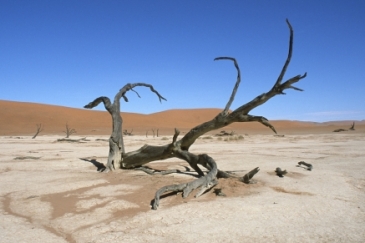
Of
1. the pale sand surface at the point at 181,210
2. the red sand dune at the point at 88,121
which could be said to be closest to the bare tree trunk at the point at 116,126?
the pale sand surface at the point at 181,210

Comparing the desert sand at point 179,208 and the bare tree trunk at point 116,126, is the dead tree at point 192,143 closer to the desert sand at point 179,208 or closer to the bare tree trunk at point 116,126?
the bare tree trunk at point 116,126

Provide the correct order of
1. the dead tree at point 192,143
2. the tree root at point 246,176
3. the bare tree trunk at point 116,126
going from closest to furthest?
1. the dead tree at point 192,143
2. the tree root at point 246,176
3. the bare tree trunk at point 116,126

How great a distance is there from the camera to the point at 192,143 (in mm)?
7879

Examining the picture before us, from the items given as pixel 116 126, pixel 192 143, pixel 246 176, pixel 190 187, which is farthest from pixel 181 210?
pixel 116 126

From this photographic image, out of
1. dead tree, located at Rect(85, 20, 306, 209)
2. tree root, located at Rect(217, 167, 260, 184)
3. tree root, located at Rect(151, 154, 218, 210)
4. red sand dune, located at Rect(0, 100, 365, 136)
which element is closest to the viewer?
tree root, located at Rect(151, 154, 218, 210)

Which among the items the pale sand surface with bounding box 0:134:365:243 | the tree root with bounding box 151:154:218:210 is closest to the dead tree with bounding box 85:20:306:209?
the tree root with bounding box 151:154:218:210

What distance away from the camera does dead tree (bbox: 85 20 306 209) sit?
238 inches

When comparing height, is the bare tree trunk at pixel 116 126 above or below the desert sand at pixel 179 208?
above

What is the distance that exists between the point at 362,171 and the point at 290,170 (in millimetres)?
1784

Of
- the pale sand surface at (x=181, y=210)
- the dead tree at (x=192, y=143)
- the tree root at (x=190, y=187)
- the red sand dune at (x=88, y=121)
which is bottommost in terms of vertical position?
the pale sand surface at (x=181, y=210)

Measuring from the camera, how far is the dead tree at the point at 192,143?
6046 millimetres

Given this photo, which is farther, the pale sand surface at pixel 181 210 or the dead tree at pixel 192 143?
the dead tree at pixel 192 143

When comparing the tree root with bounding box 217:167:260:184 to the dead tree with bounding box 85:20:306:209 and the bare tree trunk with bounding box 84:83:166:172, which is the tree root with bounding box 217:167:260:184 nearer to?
the dead tree with bounding box 85:20:306:209

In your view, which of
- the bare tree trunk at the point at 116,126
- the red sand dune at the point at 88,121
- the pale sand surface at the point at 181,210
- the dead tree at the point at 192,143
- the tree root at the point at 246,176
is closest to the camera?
the pale sand surface at the point at 181,210
